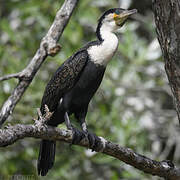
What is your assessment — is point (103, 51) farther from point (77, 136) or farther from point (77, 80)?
point (77, 136)

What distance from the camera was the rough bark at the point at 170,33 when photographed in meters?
2.62

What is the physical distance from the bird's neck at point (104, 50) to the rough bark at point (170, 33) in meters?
0.91

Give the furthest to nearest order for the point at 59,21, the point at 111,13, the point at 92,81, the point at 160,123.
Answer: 1. the point at 160,123
2. the point at 111,13
3. the point at 92,81
4. the point at 59,21

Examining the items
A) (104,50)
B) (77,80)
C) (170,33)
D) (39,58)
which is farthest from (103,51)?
(170,33)

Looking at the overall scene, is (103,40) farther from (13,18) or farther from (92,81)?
(13,18)

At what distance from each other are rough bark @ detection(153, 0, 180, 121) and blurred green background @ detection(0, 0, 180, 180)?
236 centimetres

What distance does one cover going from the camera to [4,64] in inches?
204

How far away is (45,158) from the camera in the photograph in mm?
3744

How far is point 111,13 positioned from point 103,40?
12.1 inches

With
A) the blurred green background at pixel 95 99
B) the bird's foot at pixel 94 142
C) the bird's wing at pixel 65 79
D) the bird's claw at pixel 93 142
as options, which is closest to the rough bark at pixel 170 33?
the bird's foot at pixel 94 142

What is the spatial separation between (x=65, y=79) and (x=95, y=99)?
6.24ft

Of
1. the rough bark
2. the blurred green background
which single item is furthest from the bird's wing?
the blurred green background

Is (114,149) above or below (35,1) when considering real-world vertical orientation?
below

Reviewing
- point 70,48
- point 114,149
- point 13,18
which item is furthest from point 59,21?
point 13,18
